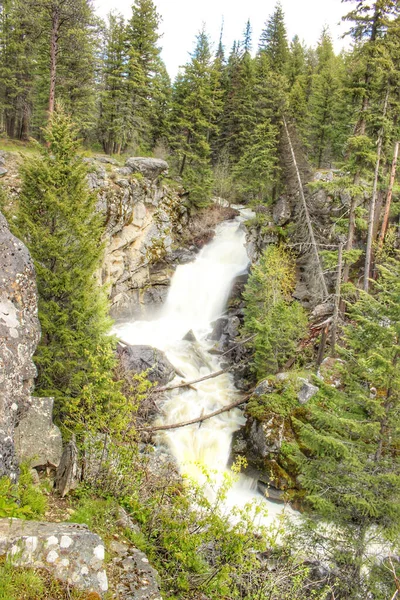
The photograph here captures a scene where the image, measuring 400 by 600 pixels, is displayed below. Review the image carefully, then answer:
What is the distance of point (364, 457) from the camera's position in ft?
27.3

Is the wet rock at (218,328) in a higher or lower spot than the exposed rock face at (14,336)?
lower

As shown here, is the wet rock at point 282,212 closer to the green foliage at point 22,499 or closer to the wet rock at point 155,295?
the wet rock at point 155,295

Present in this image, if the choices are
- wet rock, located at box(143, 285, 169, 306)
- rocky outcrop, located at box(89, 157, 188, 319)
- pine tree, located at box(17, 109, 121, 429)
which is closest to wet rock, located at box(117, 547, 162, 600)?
pine tree, located at box(17, 109, 121, 429)

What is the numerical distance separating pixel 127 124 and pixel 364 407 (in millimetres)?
25552

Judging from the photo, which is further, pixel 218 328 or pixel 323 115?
pixel 323 115

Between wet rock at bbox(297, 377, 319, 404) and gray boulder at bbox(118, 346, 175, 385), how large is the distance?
6659 millimetres

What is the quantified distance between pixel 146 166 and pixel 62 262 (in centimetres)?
1664

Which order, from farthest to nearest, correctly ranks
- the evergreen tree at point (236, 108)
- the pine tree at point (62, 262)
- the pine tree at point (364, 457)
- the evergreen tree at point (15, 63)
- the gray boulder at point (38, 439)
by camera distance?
the evergreen tree at point (236, 108), the evergreen tree at point (15, 63), the pine tree at point (62, 262), the pine tree at point (364, 457), the gray boulder at point (38, 439)

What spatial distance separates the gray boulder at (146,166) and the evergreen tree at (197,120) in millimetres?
3097

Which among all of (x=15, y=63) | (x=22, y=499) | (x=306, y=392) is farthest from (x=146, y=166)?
(x=22, y=499)

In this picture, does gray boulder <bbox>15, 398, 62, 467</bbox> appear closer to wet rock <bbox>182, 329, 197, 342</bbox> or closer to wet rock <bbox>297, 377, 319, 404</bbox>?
wet rock <bbox>297, 377, 319, 404</bbox>

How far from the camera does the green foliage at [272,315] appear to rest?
16438 millimetres

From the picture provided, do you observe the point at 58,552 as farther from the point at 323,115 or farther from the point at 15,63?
the point at 323,115

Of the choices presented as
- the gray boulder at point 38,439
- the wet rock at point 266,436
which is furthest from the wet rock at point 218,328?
the gray boulder at point 38,439
